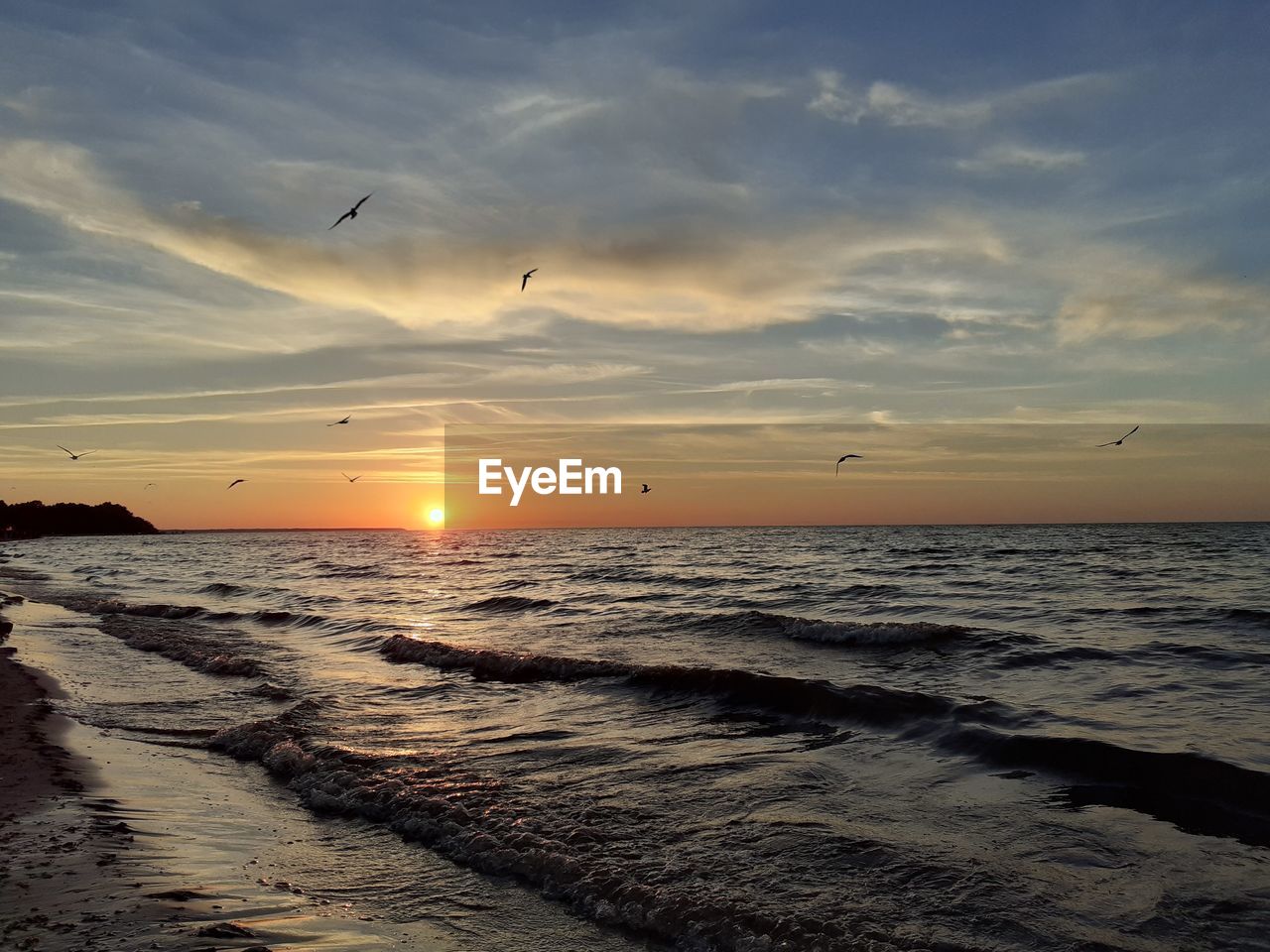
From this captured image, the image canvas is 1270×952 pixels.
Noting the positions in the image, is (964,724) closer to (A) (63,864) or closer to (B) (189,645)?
(A) (63,864)

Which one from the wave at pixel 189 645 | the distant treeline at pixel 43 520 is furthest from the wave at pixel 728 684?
the distant treeline at pixel 43 520

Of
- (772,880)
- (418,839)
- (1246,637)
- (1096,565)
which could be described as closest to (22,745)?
(418,839)

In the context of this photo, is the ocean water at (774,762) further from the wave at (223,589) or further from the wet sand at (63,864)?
the wave at (223,589)

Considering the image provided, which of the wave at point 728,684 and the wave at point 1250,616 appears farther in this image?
the wave at point 1250,616

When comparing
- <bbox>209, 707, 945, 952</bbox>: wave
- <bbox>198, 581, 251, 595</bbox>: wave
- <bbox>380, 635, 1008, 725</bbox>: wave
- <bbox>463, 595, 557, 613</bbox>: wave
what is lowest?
<bbox>198, 581, 251, 595</bbox>: wave

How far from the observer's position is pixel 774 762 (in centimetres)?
1019

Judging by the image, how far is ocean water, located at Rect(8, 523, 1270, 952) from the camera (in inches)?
245

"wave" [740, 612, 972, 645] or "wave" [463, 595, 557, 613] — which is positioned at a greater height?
"wave" [740, 612, 972, 645]

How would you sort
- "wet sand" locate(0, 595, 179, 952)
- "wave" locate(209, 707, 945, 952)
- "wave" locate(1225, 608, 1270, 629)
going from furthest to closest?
"wave" locate(1225, 608, 1270, 629)
"wave" locate(209, 707, 945, 952)
"wet sand" locate(0, 595, 179, 952)

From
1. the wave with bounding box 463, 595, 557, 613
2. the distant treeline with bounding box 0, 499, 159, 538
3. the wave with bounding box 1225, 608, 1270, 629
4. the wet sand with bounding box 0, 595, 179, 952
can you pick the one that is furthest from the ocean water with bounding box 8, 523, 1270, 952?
the distant treeline with bounding box 0, 499, 159, 538

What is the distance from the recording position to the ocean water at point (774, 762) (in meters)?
6.22

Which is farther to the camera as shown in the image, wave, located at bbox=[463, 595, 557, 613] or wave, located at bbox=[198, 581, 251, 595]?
wave, located at bbox=[198, 581, 251, 595]

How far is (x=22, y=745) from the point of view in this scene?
10.0 metres

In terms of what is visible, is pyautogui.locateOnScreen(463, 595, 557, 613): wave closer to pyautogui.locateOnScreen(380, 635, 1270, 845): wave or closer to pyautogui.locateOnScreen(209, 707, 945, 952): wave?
pyautogui.locateOnScreen(380, 635, 1270, 845): wave
